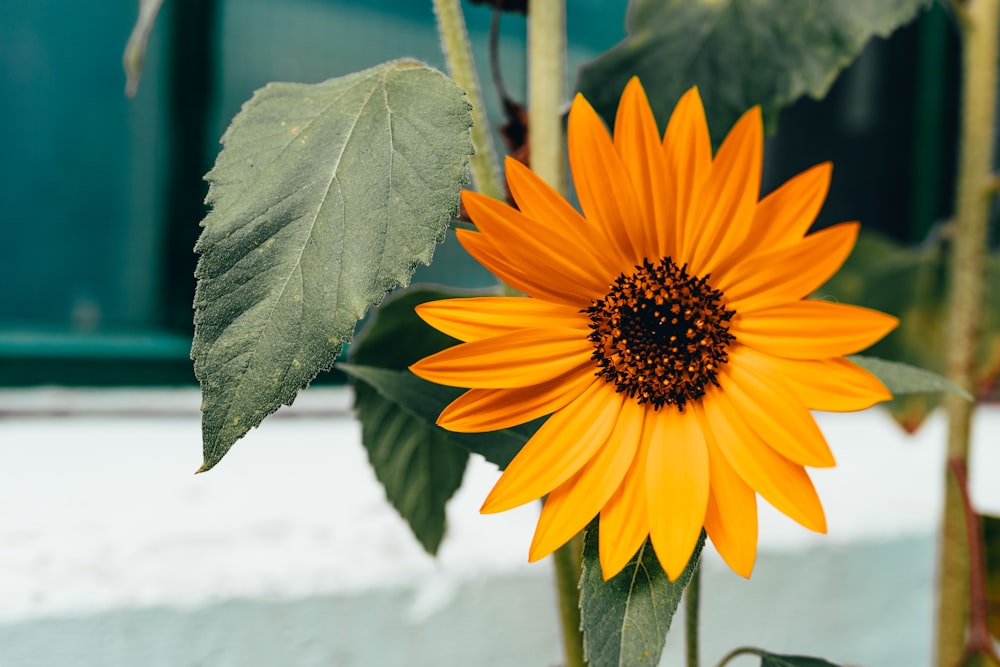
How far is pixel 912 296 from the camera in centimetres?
55

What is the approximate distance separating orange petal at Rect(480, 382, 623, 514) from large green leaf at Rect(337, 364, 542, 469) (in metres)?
0.03

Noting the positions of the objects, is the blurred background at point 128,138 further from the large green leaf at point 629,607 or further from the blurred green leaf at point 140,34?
the large green leaf at point 629,607

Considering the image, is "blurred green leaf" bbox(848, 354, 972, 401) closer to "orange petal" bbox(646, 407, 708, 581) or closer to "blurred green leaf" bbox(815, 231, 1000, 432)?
"orange petal" bbox(646, 407, 708, 581)

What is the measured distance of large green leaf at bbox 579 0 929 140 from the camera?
0.33 metres

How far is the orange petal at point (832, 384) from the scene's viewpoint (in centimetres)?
19

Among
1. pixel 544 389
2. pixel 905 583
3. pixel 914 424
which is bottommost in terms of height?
pixel 905 583

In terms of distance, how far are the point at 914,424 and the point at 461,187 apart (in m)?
0.42

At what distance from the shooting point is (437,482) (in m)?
0.33

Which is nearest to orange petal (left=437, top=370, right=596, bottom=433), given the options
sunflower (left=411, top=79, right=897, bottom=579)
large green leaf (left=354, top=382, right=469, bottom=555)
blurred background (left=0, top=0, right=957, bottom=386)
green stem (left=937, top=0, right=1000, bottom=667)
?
sunflower (left=411, top=79, right=897, bottom=579)

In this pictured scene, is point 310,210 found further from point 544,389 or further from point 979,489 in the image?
point 979,489

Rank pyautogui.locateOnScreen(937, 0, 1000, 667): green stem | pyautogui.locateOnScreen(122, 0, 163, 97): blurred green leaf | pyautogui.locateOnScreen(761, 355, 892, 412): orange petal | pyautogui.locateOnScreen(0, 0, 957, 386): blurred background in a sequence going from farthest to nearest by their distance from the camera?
pyautogui.locateOnScreen(0, 0, 957, 386): blurred background, pyautogui.locateOnScreen(937, 0, 1000, 667): green stem, pyautogui.locateOnScreen(122, 0, 163, 97): blurred green leaf, pyautogui.locateOnScreen(761, 355, 892, 412): orange petal

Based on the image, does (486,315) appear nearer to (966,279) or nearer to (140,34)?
(140,34)

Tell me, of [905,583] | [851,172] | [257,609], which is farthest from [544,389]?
[851,172]

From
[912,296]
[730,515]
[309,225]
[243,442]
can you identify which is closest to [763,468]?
[730,515]
